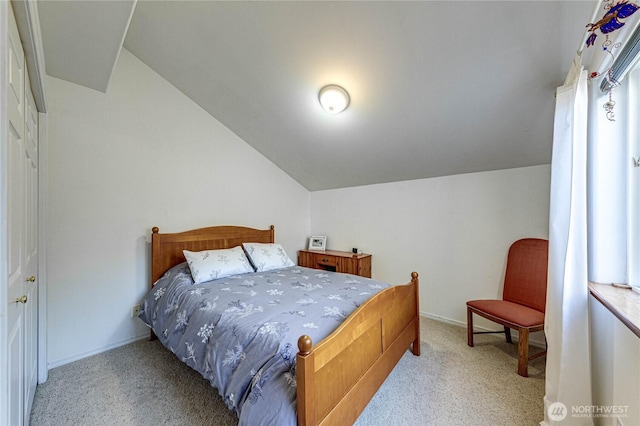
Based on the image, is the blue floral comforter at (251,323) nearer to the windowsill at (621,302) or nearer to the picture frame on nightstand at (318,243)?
the windowsill at (621,302)

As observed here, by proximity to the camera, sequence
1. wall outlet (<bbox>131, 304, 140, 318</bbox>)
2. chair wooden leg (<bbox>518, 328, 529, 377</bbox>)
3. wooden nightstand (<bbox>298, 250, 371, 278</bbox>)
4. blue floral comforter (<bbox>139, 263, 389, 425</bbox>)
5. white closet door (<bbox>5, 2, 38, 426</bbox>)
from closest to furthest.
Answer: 1. white closet door (<bbox>5, 2, 38, 426</bbox>)
2. blue floral comforter (<bbox>139, 263, 389, 425</bbox>)
3. chair wooden leg (<bbox>518, 328, 529, 377</bbox>)
4. wall outlet (<bbox>131, 304, 140, 318</bbox>)
5. wooden nightstand (<bbox>298, 250, 371, 278</bbox>)

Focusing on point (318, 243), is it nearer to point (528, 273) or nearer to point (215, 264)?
point (215, 264)

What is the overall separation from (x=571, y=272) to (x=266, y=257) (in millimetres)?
2557

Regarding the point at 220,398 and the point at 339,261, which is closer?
the point at 220,398

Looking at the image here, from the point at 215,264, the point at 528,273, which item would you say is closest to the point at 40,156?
the point at 215,264

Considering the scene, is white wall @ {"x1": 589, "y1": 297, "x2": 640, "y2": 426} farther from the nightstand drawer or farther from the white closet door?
the nightstand drawer

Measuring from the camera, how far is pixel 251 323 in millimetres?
1511

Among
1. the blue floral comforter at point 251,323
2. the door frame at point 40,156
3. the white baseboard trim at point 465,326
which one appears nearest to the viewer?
the door frame at point 40,156

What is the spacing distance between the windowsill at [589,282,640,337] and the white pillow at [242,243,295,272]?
2.56 m

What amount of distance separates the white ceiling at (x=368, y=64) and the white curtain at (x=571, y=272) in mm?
425

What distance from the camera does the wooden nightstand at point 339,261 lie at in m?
3.38

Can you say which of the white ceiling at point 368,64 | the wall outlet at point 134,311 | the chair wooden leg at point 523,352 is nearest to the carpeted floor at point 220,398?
the chair wooden leg at point 523,352

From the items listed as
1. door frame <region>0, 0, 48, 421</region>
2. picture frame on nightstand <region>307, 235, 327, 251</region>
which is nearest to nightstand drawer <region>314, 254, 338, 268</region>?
picture frame on nightstand <region>307, 235, 327, 251</region>

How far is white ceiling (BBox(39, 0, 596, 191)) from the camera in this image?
5.11 feet
